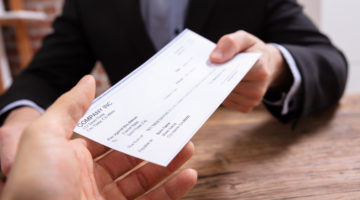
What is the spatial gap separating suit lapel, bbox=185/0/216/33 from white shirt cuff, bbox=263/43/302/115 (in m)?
0.26

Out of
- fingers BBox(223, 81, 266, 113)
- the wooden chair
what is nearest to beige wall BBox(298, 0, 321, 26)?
fingers BBox(223, 81, 266, 113)

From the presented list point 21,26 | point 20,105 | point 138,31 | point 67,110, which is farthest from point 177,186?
point 21,26

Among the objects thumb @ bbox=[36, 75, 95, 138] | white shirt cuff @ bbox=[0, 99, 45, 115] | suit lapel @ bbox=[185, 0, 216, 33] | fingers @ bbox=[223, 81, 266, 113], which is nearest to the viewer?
thumb @ bbox=[36, 75, 95, 138]

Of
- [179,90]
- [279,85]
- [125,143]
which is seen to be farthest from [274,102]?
[125,143]

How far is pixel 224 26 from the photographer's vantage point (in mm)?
803

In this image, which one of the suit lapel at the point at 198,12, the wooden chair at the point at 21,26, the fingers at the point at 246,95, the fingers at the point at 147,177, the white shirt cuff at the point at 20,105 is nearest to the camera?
the fingers at the point at 147,177

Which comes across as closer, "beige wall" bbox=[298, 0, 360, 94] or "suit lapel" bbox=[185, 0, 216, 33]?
"suit lapel" bbox=[185, 0, 216, 33]

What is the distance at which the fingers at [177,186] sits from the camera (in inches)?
12.2

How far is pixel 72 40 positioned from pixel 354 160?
86 centimetres

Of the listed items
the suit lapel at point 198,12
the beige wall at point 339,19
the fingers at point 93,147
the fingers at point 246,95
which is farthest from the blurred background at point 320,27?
the fingers at point 93,147

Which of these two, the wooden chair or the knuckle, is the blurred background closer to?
the wooden chair

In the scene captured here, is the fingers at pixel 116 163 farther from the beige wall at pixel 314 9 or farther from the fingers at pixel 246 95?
the beige wall at pixel 314 9

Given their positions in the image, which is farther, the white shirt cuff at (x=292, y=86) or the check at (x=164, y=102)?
the white shirt cuff at (x=292, y=86)

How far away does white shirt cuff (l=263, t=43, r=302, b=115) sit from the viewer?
545mm
